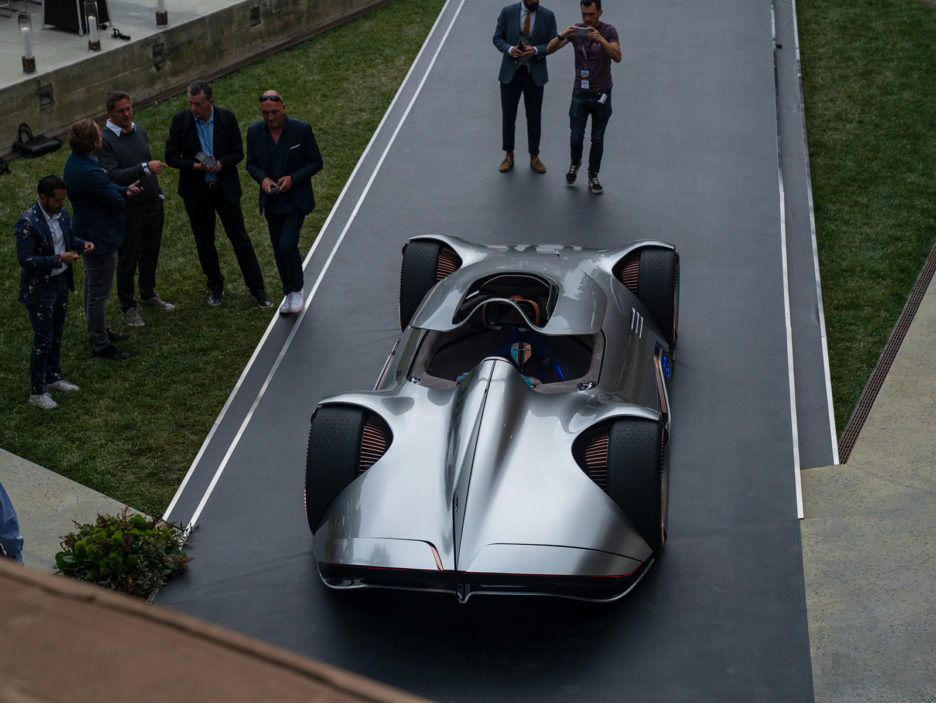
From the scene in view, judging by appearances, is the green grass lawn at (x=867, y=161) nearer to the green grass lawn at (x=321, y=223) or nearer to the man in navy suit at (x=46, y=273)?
the green grass lawn at (x=321, y=223)

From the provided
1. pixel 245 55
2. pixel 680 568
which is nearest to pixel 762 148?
pixel 680 568

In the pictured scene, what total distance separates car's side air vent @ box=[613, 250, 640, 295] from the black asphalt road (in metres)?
0.74

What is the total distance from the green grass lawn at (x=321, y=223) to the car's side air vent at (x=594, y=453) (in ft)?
8.41

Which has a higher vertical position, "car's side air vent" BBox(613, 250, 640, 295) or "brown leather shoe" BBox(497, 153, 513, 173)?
"car's side air vent" BBox(613, 250, 640, 295)

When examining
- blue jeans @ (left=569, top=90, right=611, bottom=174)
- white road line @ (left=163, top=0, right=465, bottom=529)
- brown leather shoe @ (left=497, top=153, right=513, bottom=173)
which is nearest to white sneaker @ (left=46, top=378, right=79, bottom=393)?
white road line @ (left=163, top=0, right=465, bottom=529)

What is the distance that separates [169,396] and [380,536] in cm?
324

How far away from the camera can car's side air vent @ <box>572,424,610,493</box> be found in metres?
5.50

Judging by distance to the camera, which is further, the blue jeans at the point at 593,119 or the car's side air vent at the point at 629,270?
the blue jeans at the point at 593,119

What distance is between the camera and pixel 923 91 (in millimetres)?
12430

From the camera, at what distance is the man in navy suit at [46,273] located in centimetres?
708

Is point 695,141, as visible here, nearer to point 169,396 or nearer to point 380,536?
point 169,396

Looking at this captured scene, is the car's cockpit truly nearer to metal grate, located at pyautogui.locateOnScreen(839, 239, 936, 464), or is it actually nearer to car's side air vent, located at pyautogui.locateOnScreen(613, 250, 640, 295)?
car's side air vent, located at pyautogui.locateOnScreen(613, 250, 640, 295)

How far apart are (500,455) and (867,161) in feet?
24.4

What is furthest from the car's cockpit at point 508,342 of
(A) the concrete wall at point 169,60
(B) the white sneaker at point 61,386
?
(A) the concrete wall at point 169,60
